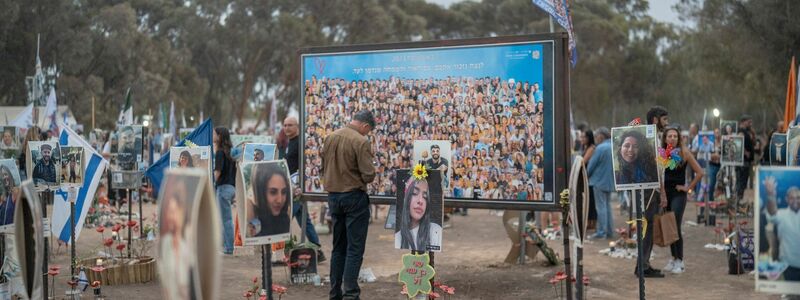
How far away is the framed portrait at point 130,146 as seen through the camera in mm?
10812

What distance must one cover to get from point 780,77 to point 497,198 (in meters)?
21.6

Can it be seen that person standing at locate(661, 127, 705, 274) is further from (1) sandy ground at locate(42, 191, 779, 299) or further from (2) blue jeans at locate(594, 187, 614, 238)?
(2) blue jeans at locate(594, 187, 614, 238)

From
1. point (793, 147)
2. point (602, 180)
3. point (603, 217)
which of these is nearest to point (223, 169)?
point (602, 180)

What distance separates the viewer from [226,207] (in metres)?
10.1

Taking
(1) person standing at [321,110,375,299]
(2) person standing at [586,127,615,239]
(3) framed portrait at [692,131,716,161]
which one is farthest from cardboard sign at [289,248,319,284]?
(3) framed portrait at [692,131,716,161]

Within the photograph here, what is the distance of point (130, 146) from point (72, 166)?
145 inches

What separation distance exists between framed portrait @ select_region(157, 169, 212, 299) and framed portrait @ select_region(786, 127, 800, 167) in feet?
17.4

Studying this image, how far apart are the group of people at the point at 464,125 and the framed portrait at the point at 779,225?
3753 millimetres

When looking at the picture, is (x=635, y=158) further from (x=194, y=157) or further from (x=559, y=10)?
(x=194, y=157)

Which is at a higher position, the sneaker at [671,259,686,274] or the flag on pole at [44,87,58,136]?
the flag on pole at [44,87,58,136]

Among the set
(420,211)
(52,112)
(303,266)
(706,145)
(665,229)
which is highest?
(52,112)

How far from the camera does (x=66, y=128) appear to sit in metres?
9.03

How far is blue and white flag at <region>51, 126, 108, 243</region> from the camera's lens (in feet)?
28.6

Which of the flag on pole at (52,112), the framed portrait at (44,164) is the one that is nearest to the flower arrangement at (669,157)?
the framed portrait at (44,164)
